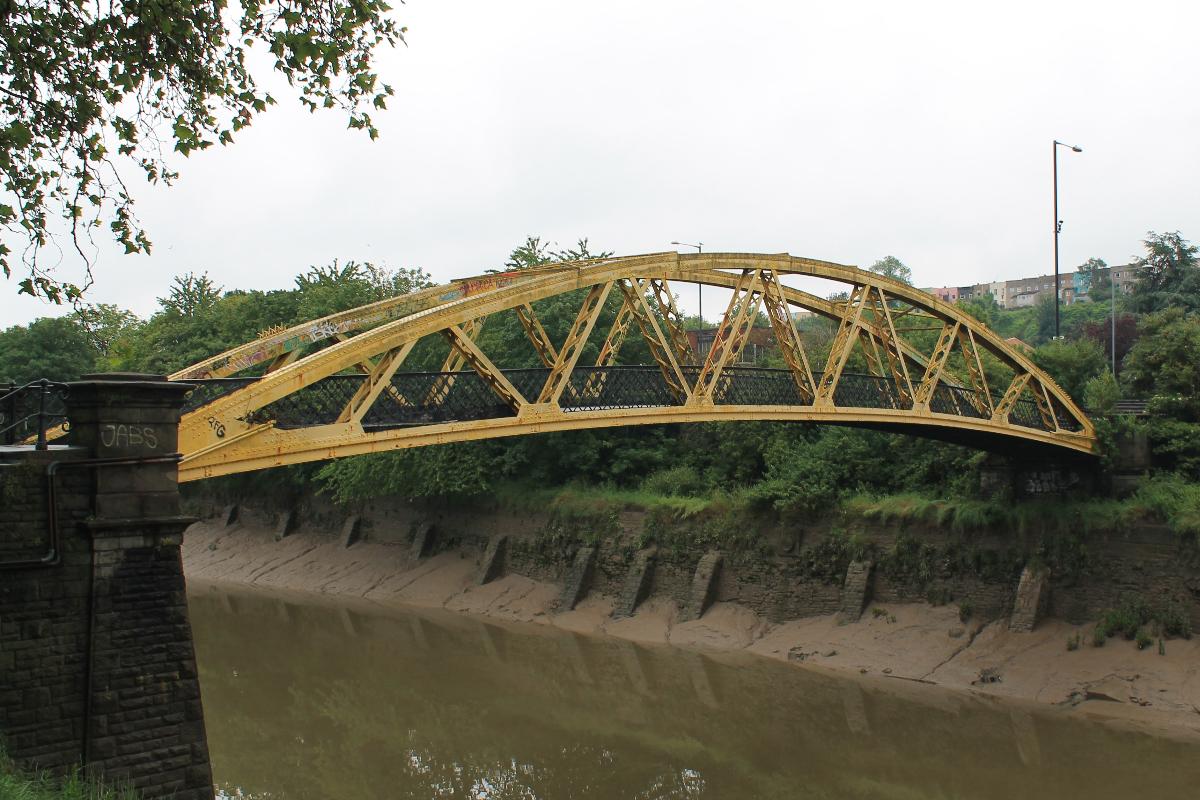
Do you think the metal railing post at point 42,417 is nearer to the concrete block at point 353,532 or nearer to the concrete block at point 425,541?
the concrete block at point 425,541

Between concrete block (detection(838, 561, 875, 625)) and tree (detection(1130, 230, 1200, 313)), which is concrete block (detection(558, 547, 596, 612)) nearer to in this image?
concrete block (detection(838, 561, 875, 625))

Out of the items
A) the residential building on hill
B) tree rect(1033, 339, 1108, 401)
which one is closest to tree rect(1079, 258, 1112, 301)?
the residential building on hill

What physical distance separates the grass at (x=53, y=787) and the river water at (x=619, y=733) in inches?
261

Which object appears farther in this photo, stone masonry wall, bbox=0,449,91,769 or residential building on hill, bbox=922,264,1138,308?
residential building on hill, bbox=922,264,1138,308

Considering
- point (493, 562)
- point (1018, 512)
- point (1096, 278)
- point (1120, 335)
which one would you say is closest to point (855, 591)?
point (1018, 512)

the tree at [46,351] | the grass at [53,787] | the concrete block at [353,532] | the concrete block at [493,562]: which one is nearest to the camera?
the grass at [53,787]

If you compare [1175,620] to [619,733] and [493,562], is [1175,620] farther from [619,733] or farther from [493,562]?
[493,562]

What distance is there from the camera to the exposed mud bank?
2108cm

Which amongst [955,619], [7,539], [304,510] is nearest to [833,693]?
[955,619]

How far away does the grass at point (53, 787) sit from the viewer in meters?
8.97

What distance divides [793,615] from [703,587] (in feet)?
7.56

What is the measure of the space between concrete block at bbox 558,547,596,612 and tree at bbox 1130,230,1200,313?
95.8ft

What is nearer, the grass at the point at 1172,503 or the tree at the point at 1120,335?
the grass at the point at 1172,503

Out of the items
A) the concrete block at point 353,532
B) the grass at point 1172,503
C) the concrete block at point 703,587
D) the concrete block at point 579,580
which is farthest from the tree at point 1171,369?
the concrete block at point 353,532
